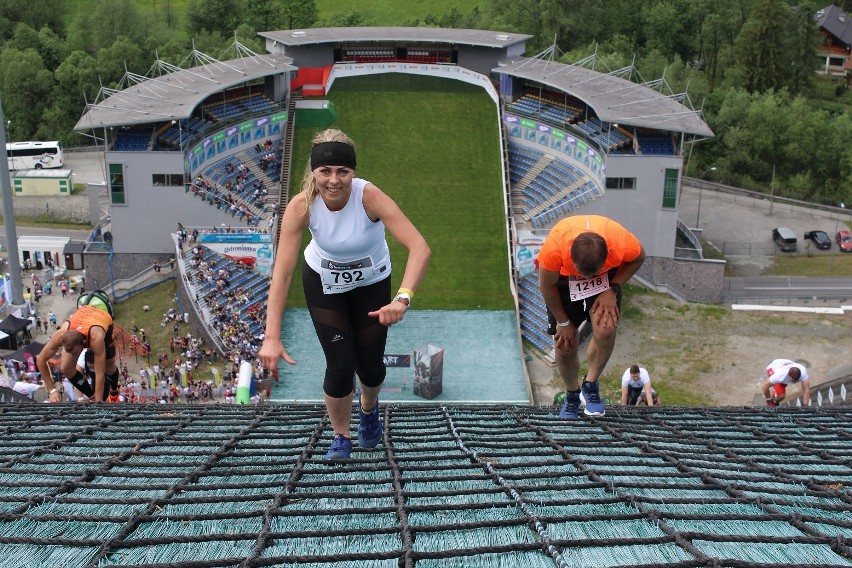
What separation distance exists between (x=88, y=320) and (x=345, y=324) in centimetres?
766

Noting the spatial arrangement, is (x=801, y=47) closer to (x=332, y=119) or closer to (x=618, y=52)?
(x=618, y=52)

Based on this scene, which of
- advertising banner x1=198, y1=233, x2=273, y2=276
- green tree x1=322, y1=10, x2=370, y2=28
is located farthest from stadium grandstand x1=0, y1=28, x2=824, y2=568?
green tree x1=322, y1=10, x2=370, y2=28

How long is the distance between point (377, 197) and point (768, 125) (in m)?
55.7

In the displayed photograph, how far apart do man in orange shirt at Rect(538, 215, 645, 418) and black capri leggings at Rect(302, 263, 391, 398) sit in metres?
1.90

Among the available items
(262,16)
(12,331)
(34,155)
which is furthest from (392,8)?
(12,331)

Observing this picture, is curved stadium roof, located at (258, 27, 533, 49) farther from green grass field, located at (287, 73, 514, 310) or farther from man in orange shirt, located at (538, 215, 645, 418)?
man in orange shirt, located at (538, 215, 645, 418)

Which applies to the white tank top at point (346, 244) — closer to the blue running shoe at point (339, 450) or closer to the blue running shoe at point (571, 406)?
the blue running shoe at point (339, 450)

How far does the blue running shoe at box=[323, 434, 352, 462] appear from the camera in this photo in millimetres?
8250

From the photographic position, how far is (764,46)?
67938mm

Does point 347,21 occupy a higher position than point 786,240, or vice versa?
point 347,21

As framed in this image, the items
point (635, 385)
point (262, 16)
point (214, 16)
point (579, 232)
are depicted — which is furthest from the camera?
point (214, 16)

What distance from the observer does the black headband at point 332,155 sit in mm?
7469

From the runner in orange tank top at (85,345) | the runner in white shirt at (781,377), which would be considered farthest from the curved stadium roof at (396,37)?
the runner in orange tank top at (85,345)

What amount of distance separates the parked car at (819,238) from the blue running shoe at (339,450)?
4273 centimetres
